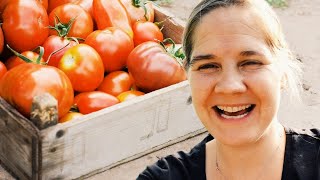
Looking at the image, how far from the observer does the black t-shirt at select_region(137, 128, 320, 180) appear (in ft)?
5.80

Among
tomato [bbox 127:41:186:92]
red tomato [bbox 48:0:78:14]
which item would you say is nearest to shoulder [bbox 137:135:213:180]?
tomato [bbox 127:41:186:92]

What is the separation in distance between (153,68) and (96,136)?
428 millimetres

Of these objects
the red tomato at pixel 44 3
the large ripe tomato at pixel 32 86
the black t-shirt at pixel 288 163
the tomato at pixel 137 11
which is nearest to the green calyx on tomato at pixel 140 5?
the tomato at pixel 137 11

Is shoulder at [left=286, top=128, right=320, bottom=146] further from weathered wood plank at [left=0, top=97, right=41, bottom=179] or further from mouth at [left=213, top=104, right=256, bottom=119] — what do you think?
weathered wood plank at [left=0, top=97, right=41, bottom=179]

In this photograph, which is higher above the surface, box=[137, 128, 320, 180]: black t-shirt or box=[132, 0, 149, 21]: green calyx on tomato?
box=[137, 128, 320, 180]: black t-shirt

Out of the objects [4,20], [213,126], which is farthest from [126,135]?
[213,126]

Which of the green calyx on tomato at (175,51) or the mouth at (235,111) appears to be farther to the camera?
the green calyx on tomato at (175,51)

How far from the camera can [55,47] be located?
288cm

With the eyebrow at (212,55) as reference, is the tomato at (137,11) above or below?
below

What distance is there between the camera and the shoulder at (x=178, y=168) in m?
1.85

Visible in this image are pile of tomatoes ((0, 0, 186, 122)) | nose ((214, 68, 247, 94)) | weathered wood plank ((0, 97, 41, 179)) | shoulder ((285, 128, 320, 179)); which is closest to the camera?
nose ((214, 68, 247, 94))

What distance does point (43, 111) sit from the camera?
7.90 ft

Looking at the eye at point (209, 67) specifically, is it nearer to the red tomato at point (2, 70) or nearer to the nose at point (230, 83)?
the nose at point (230, 83)

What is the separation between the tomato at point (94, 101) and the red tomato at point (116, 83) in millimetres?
117
